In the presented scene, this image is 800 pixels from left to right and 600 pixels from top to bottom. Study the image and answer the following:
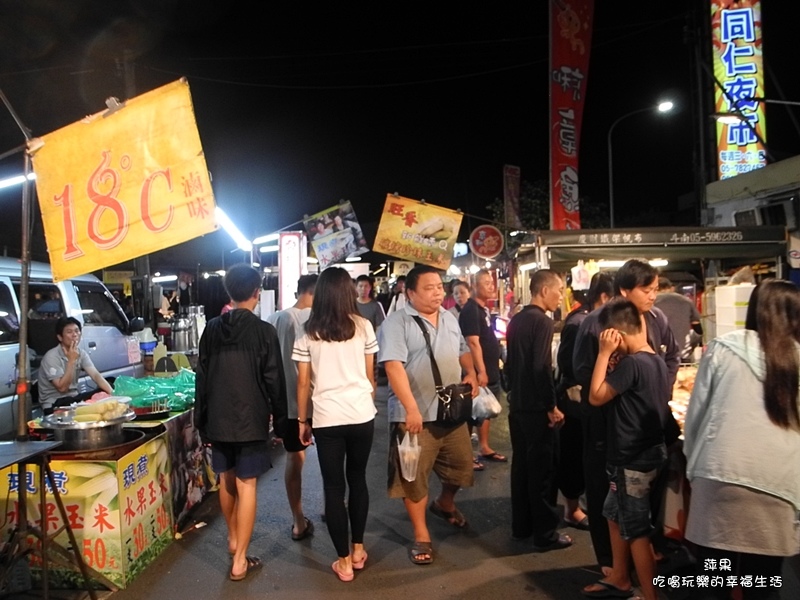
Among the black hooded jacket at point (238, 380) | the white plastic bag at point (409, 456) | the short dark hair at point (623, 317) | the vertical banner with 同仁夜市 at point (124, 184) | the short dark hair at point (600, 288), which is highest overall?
the vertical banner with 同仁夜市 at point (124, 184)

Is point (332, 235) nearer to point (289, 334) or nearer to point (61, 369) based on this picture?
point (61, 369)

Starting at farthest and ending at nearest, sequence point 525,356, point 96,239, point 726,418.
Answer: point 525,356 → point 96,239 → point 726,418

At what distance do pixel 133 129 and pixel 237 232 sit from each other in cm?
594

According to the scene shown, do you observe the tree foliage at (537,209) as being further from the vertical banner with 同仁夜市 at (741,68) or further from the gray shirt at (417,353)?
the gray shirt at (417,353)

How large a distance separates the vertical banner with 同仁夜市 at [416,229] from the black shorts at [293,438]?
6.64 metres

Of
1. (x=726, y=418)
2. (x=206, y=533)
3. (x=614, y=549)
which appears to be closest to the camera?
(x=726, y=418)

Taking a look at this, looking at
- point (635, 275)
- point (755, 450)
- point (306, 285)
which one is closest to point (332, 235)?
point (306, 285)

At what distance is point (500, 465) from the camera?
251 inches

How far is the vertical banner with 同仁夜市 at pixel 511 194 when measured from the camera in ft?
68.0

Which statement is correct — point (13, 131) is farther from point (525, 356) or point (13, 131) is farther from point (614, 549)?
point (614, 549)

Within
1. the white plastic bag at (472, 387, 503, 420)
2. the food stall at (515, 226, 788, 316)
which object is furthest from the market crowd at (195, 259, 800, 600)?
the food stall at (515, 226, 788, 316)

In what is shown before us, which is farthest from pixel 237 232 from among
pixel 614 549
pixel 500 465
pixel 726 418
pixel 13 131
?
pixel 13 131

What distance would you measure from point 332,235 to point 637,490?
9.81 metres

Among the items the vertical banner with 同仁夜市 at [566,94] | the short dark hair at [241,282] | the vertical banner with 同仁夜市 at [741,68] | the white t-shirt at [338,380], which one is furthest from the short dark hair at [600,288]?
the vertical banner with 同仁夜市 at [741,68]
